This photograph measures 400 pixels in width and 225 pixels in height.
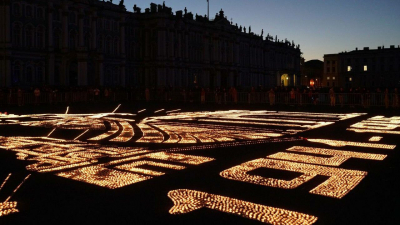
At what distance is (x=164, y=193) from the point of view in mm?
7309

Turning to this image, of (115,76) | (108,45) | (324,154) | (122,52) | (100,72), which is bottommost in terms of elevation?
(324,154)

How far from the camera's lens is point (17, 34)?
47562 millimetres

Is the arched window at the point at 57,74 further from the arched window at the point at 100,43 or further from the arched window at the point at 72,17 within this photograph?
the arched window at the point at 100,43

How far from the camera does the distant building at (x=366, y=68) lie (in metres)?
133

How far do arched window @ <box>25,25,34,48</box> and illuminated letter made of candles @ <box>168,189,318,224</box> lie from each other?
46743mm

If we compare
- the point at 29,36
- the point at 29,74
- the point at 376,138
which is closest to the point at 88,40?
the point at 29,36

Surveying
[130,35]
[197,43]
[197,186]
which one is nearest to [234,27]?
[197,43]

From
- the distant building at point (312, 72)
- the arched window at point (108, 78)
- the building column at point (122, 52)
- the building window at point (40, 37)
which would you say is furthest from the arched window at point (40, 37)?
the distant building at point (312, 72)

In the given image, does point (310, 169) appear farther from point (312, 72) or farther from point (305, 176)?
point (312, 72)

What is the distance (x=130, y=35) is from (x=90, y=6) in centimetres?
1132

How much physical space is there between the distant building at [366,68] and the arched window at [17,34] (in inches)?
4617

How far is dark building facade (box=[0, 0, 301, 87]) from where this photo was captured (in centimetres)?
4816

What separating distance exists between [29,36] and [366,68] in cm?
11705

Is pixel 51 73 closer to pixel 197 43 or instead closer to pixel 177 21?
pixel 177 21
